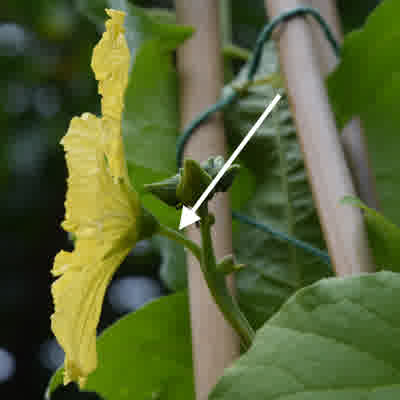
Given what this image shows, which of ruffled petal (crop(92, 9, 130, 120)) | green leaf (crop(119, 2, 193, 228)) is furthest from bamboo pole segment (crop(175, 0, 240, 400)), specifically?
ruffled petal (crop(92, 9, 130, 120))

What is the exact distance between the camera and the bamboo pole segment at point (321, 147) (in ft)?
1.29

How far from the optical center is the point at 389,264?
406mm

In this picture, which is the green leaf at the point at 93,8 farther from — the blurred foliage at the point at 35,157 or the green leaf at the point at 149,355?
the blurred foliage at the point at 35,157

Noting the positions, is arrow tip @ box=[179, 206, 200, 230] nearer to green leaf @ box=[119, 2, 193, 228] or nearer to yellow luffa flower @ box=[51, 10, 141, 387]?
yellow luffa flower @ box=[51, 10, 141, 387]

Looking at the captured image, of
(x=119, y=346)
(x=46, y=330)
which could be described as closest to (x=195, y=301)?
(x=119, y=346)

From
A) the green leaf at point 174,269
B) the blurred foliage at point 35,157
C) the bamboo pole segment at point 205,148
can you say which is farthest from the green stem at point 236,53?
the blurred foliage at point 35,157

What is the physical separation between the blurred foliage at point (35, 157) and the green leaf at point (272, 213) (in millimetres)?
820

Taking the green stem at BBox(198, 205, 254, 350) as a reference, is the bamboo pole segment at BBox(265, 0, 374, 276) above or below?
above

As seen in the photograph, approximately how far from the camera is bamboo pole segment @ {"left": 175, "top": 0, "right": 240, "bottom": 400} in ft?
1.22

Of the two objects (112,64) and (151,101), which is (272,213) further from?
(112,64)

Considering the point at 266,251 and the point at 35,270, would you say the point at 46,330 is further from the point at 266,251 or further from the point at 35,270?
the point at 266,251

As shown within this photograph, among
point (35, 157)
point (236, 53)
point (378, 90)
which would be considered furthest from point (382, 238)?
point (35, 157)

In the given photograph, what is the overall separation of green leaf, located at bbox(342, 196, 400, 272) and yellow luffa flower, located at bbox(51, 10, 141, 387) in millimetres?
160

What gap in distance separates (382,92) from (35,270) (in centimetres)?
110
